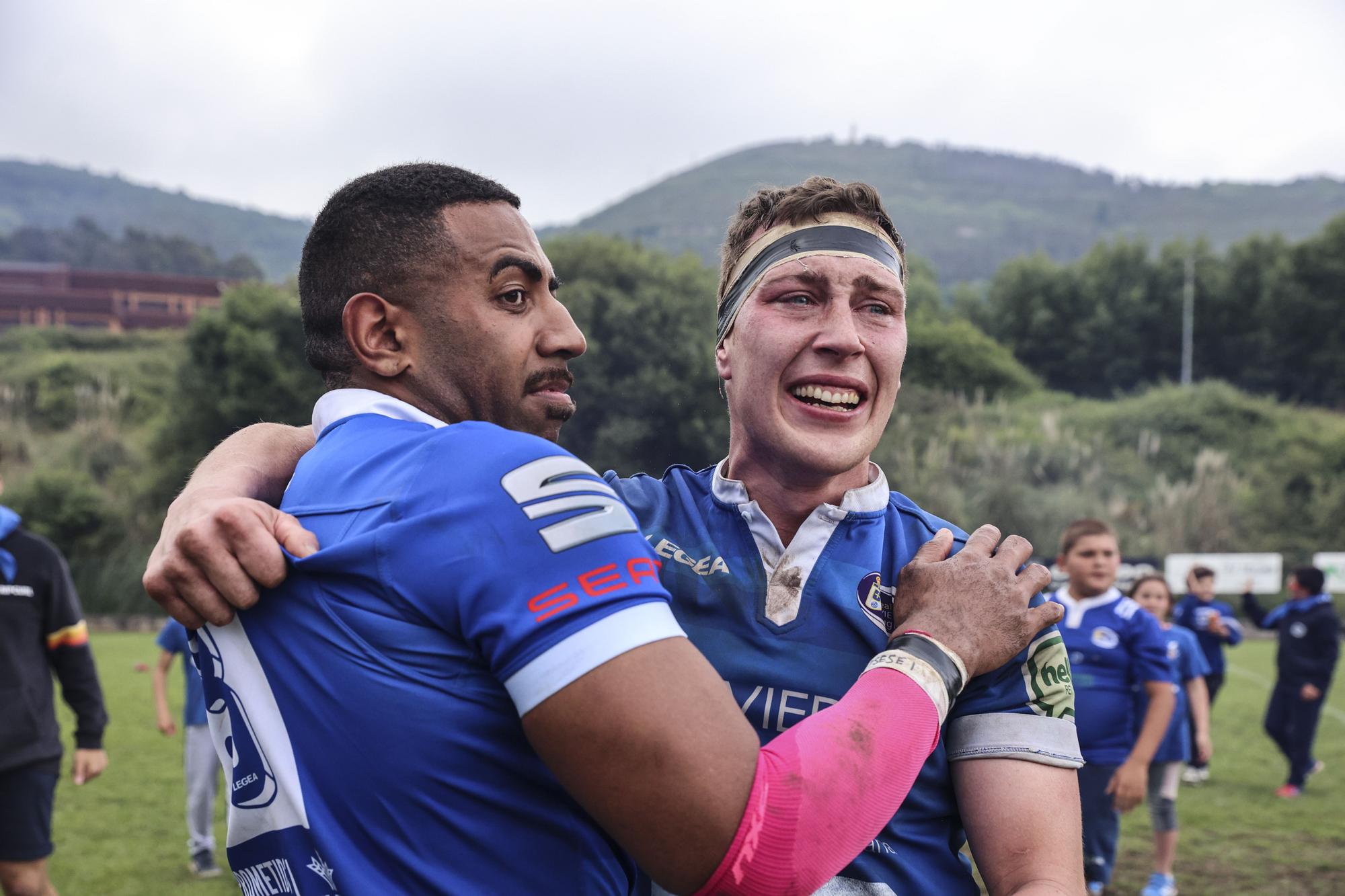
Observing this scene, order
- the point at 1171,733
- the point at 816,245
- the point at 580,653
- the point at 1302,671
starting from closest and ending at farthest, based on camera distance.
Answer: the point at 580,653 → the point at 816,245 → the point at 1171,733 → the point at 1302,671

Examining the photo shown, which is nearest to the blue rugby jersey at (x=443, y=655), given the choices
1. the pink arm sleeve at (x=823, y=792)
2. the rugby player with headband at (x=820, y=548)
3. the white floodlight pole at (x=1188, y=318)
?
the rugby player with headband at (x=820, y=548)

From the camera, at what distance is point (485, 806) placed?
1733 mm

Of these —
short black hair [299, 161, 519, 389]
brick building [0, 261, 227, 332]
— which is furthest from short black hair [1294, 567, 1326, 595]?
brick building [0, 261, 227, 332]

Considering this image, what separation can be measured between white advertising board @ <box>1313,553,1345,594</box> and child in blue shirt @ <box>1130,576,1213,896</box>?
22.5 metres

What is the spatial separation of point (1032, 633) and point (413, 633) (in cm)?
114

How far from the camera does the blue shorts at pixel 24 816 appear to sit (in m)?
5.84

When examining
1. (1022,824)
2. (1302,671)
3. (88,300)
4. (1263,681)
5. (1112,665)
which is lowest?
(1263,681)

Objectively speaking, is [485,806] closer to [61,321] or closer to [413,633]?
[413,633]

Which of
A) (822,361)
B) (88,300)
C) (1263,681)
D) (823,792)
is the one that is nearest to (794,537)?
(822,361)

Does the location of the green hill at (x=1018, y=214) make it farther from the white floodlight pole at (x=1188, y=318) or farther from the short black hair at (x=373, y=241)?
the short black hair at (x=373, y=241)

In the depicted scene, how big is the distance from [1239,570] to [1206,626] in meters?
20.7

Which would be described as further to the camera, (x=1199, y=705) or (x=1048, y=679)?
(x=1199, y=705)

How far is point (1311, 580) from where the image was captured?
41.3 feet

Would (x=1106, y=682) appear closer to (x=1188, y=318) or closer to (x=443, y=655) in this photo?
(x=443, y=655)
